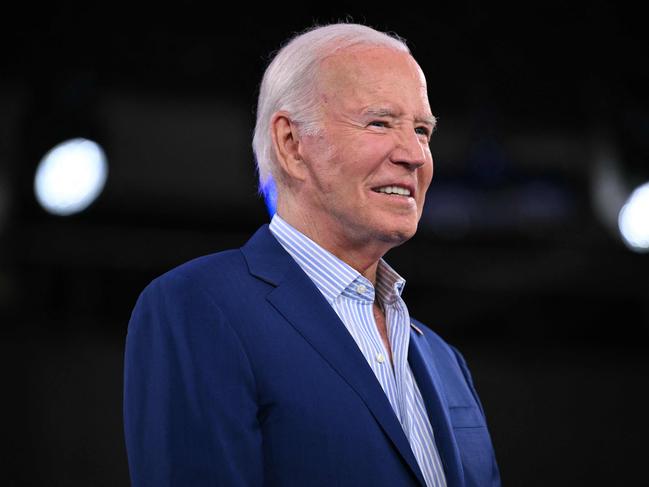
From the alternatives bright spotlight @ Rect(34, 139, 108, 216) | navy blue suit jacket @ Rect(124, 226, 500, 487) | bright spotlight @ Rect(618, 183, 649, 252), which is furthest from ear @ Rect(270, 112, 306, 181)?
bright spotlight @ Rect(618, 183, 649, 252)

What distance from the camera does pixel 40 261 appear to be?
15.2ft

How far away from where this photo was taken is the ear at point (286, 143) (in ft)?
5.01

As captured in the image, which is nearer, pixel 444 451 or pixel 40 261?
pixel 444 451

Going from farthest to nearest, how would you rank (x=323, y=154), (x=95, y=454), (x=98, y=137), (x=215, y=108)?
(x=215, y=108)
(x=95, y=454)
(x=98, y=137)
(x=323, y=154)

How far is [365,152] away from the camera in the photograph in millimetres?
1464

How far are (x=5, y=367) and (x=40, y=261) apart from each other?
1.87 feet

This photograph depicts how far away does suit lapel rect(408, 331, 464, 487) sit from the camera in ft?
4.69

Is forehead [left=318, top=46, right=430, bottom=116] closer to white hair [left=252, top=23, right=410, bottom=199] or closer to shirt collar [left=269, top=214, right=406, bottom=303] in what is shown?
white hair [left=252, top=23, right=410, bottom=199]

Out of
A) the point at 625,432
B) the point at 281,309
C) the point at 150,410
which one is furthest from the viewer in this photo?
the point at 625,432

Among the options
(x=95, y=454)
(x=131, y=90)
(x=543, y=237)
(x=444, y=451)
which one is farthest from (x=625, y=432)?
(x=444, y=451)

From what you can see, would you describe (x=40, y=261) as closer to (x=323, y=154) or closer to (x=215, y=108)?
(x=215, y=108)

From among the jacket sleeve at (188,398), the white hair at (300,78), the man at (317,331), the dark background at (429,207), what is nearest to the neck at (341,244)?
the man at (317,331)

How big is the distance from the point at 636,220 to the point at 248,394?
13.2ft

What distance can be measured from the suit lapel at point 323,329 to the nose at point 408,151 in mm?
249
